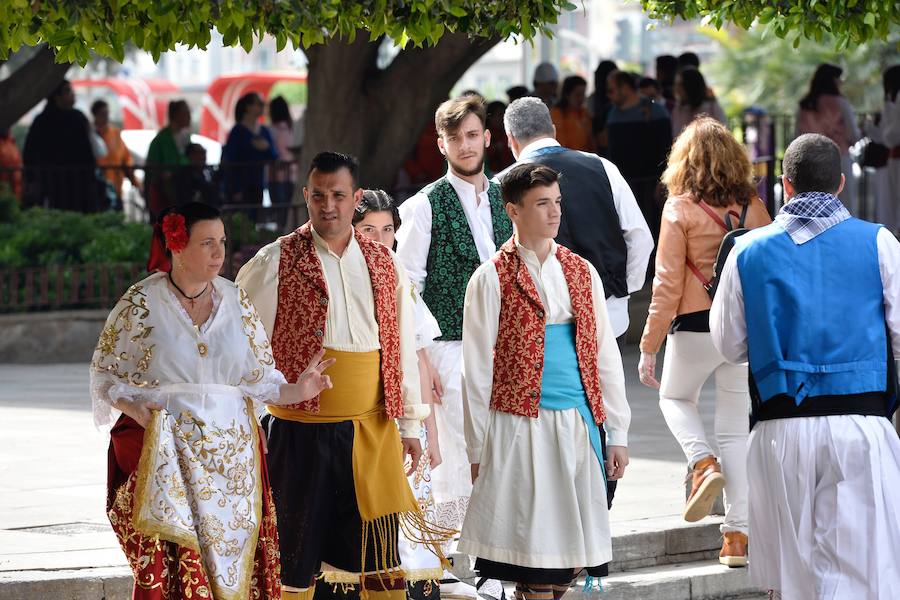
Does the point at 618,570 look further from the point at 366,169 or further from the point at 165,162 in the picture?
the point at 165,162

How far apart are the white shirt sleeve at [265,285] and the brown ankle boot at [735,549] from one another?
107 inches

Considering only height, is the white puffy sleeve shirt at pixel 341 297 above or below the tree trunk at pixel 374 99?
below

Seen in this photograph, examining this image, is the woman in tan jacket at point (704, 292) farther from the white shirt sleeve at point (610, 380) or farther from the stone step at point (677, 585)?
the white shirt sleeve at point (610, 380)

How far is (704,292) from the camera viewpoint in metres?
7.68

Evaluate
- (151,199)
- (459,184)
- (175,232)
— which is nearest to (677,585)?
(459,184)

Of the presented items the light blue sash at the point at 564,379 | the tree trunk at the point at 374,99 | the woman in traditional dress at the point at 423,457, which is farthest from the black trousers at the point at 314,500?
the tree trunk at the point at 374,99

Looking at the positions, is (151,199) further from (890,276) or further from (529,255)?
(890,276)

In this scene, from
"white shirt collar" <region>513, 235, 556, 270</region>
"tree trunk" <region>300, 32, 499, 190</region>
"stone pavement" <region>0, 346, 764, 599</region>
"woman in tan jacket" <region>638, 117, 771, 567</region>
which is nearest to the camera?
"white shirt collar" <region>513, 235, 556, 270</region>

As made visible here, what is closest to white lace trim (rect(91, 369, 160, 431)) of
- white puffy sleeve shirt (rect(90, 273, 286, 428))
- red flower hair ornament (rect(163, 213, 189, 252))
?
white puffy sleeve shirt (rect(90, 273, 286, 428))

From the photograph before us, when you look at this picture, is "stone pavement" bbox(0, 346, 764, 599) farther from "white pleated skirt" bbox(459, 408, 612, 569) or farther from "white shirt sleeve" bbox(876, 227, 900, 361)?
"white shirt sleeve" bbox(876, 227, 900, 361)

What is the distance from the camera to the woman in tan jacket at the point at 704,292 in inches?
299

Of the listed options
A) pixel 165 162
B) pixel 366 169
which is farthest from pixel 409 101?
pixel 165 162

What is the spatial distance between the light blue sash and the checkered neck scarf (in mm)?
959

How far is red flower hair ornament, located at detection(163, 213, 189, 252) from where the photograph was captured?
5.71 meters
